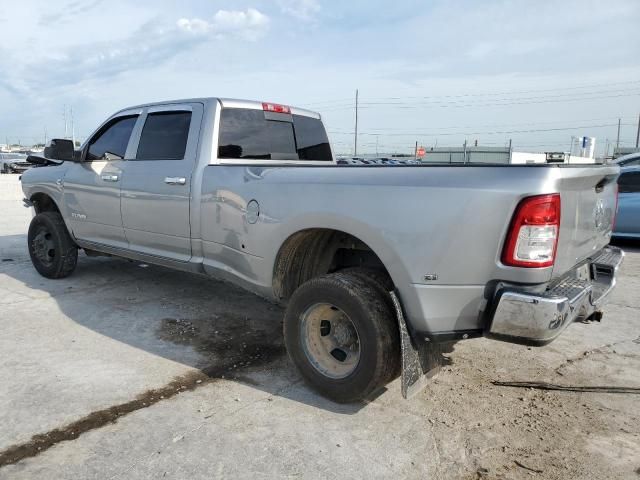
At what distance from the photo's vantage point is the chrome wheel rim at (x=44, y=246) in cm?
611

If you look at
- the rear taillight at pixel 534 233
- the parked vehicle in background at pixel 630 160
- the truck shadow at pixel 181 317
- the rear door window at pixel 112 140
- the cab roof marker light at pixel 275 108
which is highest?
the cab roof marker light at pixel 275 108

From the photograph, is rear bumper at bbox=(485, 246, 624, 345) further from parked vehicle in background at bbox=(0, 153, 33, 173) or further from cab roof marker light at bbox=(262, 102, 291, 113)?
parked vehicle in background at bbox=(0, 153, 33, 173)

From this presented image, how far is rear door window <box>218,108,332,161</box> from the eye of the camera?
4.43 meters

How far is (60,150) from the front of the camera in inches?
213

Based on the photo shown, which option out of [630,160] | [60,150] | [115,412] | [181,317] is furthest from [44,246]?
[630,160]

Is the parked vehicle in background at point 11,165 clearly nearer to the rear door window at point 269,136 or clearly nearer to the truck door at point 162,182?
the truck door at point 162,182

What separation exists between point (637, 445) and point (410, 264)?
161 cm

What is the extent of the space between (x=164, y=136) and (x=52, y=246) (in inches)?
95.8

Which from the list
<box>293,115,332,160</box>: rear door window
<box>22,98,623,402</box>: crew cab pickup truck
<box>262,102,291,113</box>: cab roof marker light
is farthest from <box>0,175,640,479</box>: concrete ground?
<box>262,102,291,113</box>: cab roof marker light

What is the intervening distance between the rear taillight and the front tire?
5088 millimetres

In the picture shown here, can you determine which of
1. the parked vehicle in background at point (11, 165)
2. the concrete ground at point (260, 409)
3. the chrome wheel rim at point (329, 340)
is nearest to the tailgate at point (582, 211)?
the concrete ground at point (260, 409)

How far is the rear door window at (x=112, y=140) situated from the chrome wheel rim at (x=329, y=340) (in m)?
2.92

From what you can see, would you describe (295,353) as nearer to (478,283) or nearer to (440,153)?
(478,283)

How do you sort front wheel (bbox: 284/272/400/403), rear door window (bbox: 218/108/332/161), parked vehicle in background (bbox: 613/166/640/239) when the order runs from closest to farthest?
1. front wheel (bbox: 284/272/400/403)
2. rear door window (bbox: 218/108/332/161)
3. parked vehicle in background (bbox: 613/166/640/239)
